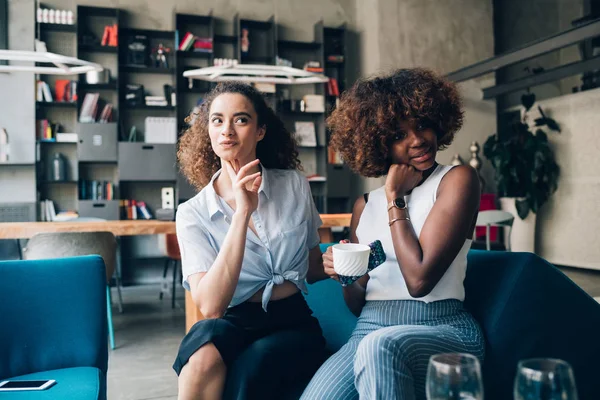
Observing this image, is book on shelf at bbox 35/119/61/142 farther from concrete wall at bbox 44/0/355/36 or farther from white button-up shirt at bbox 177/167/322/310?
white button-up shirt at bbox 177/167/322/310

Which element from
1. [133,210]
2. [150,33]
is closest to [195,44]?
[150,33]

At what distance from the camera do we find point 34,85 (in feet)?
20.1

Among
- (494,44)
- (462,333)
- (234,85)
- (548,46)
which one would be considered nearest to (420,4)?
(494,44)

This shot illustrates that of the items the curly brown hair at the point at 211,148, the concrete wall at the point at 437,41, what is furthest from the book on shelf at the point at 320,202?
the curly brown hair at the point at 211,148

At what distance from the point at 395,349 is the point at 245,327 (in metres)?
0.54

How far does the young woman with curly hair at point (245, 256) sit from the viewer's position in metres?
1.44

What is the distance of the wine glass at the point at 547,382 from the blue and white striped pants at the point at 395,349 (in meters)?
0.50

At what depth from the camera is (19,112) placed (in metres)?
6.09

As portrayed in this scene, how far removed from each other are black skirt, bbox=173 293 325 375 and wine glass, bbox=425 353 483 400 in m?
0.84

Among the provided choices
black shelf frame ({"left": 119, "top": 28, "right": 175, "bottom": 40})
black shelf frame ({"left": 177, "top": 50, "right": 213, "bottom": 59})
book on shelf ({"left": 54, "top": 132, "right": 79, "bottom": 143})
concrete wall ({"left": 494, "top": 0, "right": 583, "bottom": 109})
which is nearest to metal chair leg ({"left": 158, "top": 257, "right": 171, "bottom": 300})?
book on shelf ({"left": 54, "top": 132, "right": 79, "bottom": 143})

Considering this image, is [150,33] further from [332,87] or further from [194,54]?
[332,87]

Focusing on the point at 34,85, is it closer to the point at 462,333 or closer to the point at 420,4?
the point at 420,4

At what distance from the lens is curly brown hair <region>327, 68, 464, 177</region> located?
167 cm

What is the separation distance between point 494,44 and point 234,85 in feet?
21.1
